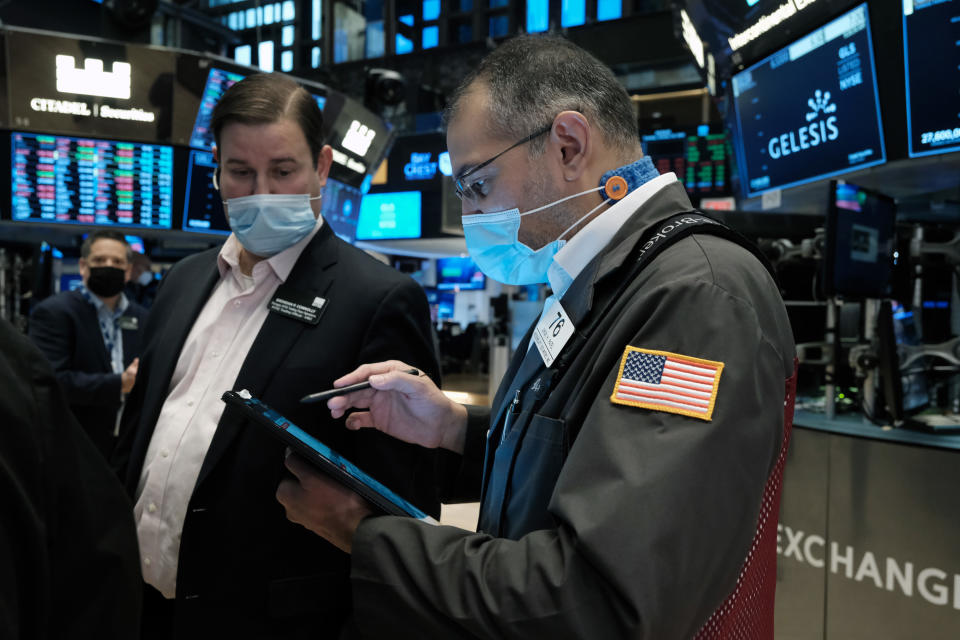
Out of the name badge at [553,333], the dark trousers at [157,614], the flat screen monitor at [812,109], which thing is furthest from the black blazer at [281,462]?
the flat screen monitor at [812,109]

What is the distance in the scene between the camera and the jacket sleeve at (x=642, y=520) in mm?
835

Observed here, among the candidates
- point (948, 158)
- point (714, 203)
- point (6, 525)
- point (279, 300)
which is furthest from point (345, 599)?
point (714, 203)

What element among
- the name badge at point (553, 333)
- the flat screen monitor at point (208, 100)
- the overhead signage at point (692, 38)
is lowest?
the name badge at point (553, 333)

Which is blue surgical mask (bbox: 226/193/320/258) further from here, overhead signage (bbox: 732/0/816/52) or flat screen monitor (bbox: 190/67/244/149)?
flat screen monitor (bbox: 190/67/244/149)

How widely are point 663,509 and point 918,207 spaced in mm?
4385

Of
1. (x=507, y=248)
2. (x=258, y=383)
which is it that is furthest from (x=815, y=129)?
(x=258, y=383)

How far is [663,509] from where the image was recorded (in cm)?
84

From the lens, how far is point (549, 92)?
120 cm

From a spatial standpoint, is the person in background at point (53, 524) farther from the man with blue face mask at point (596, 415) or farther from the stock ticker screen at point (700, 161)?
the stock ticker screen at point (700, 161)

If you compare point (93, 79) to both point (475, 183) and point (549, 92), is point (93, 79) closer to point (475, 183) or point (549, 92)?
point (475, 183)

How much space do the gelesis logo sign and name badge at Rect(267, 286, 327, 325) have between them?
289cm

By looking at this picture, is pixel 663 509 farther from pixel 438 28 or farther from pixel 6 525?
pixel 438 28

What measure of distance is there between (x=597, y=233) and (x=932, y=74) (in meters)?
2.55

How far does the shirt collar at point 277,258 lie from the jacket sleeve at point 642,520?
0.98 metres
